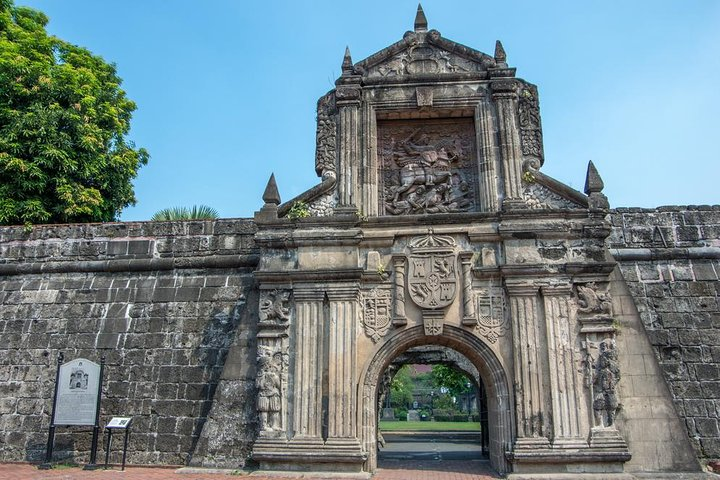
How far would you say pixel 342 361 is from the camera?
9.63 meters

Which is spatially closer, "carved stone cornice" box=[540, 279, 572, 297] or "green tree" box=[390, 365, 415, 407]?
"carved stone cornice" box=[540, 279, 572, 297]

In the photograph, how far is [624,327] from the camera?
9859 millimetres

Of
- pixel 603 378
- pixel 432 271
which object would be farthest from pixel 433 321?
pixel 603 378

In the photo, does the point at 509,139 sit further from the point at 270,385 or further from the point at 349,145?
the point at 270,385

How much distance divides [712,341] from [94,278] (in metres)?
12.2

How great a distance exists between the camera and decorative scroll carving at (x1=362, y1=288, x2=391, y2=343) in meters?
9.85

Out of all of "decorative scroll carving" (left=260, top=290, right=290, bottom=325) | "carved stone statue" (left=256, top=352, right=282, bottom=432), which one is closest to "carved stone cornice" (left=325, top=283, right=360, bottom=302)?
"decorative scroll carving" (left=260, top=290, right=290, bottom=325)

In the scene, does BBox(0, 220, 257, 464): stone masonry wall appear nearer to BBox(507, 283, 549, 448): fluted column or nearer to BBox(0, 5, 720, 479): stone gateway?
BBox(0, 5, 720, 479): stone gateway

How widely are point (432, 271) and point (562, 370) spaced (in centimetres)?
262

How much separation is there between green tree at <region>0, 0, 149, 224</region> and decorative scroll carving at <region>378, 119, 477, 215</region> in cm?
955

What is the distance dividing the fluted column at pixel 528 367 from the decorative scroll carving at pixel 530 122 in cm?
260

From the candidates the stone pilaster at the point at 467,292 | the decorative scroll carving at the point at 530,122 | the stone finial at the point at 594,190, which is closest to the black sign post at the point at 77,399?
the stone pilaster at the point at 467,292

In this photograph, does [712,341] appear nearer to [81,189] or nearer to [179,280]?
[179,280]

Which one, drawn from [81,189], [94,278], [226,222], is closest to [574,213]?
[226,222]
